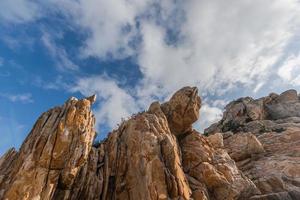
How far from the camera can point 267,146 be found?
48.3m

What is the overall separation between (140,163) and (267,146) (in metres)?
29.0

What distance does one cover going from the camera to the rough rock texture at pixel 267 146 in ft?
119

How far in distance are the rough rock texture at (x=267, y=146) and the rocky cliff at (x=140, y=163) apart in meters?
0.16

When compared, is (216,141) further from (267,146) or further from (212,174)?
(267,146)

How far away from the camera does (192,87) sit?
42.9 metres

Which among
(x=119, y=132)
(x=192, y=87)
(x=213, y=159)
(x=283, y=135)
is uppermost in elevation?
(x=192, y=87)

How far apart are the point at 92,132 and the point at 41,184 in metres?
8.17

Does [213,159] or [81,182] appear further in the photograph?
[213,159]

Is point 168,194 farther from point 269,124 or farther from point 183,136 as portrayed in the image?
point 269,124

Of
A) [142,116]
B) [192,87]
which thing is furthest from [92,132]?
[192,87]

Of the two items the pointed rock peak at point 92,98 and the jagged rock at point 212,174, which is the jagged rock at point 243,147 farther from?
the pointed rock peak at point 92,98

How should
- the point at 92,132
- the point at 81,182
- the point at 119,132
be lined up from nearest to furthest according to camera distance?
the point at 81,182, the point at 92,132, the point at 119,132

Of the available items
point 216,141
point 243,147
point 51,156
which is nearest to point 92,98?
point 51,156

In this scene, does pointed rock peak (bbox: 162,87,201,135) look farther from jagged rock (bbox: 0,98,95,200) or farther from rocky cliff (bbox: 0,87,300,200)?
jagged rock (bbox: 0,98,95,200)
